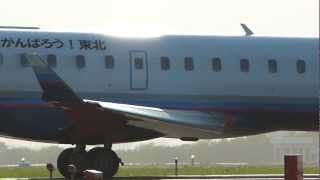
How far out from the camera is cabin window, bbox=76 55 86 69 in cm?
2285

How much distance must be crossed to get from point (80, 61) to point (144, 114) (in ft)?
9.38

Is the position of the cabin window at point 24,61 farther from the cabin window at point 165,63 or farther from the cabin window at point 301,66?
the cabin window at point 301,66

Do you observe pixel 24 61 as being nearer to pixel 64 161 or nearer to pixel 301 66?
pixel 64 161

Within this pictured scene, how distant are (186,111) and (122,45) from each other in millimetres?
2565

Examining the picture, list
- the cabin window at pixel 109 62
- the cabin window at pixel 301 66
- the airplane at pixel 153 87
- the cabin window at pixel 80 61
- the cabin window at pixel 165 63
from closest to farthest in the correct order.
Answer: the airplane at pixel 153 87, the cabin window at pixel 80 61, the cabin window at pixel 109 62, the cabin window at pixel 165 63, the cabin window at pixel 301 66

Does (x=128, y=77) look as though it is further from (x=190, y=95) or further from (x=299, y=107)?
(x=299, y=107)

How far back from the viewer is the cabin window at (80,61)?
22.8 m

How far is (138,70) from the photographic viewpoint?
23.2m

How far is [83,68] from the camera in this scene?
22844 millimetres

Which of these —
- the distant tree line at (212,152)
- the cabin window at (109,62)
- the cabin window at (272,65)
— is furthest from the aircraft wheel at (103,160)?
the distant tree line at (212,152)

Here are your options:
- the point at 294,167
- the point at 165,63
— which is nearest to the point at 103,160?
the point at 165,63

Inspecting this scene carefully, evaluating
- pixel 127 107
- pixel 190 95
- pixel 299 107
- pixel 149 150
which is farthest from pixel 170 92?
pixel 149 150

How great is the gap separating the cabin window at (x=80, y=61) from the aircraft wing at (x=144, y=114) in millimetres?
1839

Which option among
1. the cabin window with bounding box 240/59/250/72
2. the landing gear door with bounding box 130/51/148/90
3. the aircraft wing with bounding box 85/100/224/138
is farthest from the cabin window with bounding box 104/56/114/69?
the cabin window with bounding box 240/59/250/72
